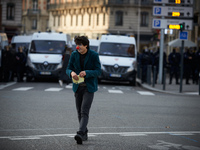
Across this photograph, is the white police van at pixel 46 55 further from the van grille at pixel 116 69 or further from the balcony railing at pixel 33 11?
the balcony railing at pixel 33 11

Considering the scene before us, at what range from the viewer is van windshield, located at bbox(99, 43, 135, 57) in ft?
91.3

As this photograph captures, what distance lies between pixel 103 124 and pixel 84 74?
276 centimetres

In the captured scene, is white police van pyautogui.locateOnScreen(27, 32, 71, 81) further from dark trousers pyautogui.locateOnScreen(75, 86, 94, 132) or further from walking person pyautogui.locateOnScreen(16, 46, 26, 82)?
dark trousers pyautogui.locateOnScreen(75, 86, 94, 132)

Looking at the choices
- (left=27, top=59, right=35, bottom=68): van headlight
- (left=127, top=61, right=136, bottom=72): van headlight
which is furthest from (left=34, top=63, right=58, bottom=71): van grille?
(left=127, top=61, right=136, bottom=72): van headlight

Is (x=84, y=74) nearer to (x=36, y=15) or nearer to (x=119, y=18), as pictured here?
(x=119, y=18)

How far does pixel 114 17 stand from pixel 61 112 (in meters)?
70.0

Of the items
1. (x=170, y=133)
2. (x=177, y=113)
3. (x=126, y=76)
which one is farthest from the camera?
(x=126, y=76)

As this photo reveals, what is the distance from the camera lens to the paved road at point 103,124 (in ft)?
28.3

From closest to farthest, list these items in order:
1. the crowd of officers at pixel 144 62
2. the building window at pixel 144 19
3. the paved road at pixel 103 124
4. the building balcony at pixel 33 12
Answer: the paved road at pixel 103 124 < the crowd of officers at pixel 144 62 < the building window at pixel 144 19 < the building balcony at pixel 33 12

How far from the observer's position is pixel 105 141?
8961 millimetres

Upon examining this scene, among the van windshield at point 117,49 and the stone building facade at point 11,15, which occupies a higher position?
the stone building facade at point 11,15

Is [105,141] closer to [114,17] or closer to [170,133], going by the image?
[170,133]

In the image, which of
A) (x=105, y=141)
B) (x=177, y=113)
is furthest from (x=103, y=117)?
(x=105, y=141)

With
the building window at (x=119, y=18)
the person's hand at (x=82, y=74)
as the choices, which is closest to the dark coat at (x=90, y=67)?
the person's hand at (x=82, y=74)
